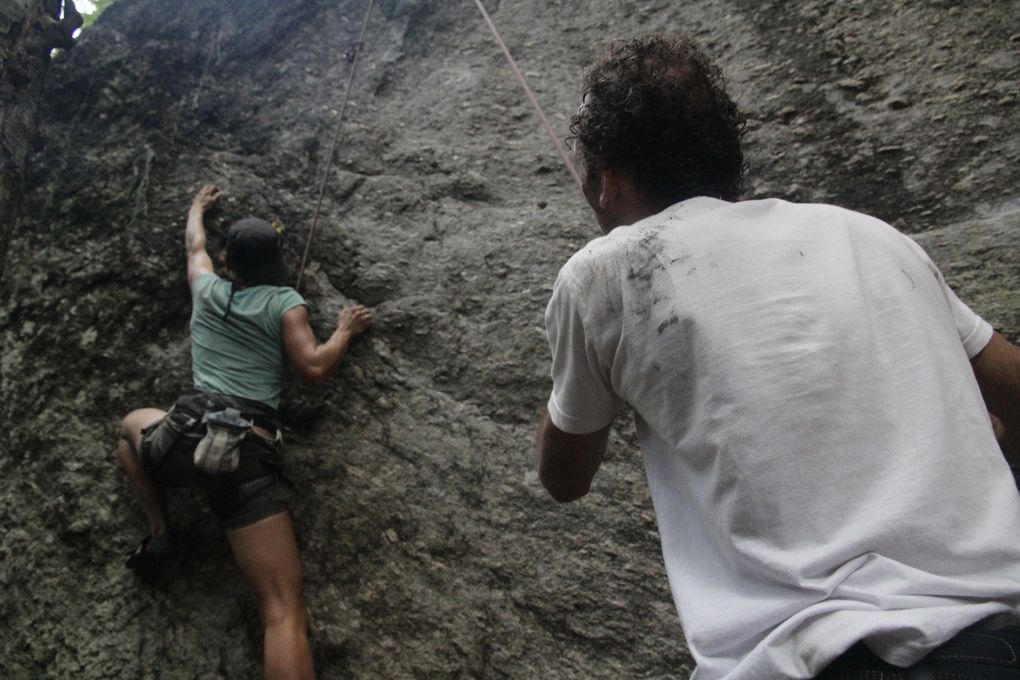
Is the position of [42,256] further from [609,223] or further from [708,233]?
[708,233]

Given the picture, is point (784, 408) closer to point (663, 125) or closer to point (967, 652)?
point (967, 652)

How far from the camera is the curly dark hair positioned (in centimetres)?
169

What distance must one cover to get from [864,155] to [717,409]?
114 inches

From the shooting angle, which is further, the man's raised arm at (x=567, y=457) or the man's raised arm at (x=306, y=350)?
the man's raised arm at (x=306, y=350)

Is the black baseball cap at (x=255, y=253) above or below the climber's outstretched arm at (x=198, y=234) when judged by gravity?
below

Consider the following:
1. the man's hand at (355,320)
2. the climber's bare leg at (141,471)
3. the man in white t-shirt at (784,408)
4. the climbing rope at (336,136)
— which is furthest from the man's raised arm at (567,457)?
the climbing rope at (336,136)

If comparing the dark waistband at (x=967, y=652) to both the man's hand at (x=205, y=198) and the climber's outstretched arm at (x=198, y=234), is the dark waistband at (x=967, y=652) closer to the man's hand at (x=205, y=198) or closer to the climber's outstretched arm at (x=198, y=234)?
the climber's outstretched arm at (x=198, y=234)

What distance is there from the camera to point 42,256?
4.49 m

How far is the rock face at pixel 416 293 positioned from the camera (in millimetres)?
3312

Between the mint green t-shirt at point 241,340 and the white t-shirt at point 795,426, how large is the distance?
242 cm

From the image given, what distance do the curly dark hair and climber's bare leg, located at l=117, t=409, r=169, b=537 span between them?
2848 millimetres

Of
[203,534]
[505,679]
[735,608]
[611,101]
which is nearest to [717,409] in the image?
[735,608]

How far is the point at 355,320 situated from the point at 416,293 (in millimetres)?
370

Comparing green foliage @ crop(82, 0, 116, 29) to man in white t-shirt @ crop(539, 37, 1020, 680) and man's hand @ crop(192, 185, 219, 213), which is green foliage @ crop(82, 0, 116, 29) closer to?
man's hand @ crop(192, 185, 219, 213)
